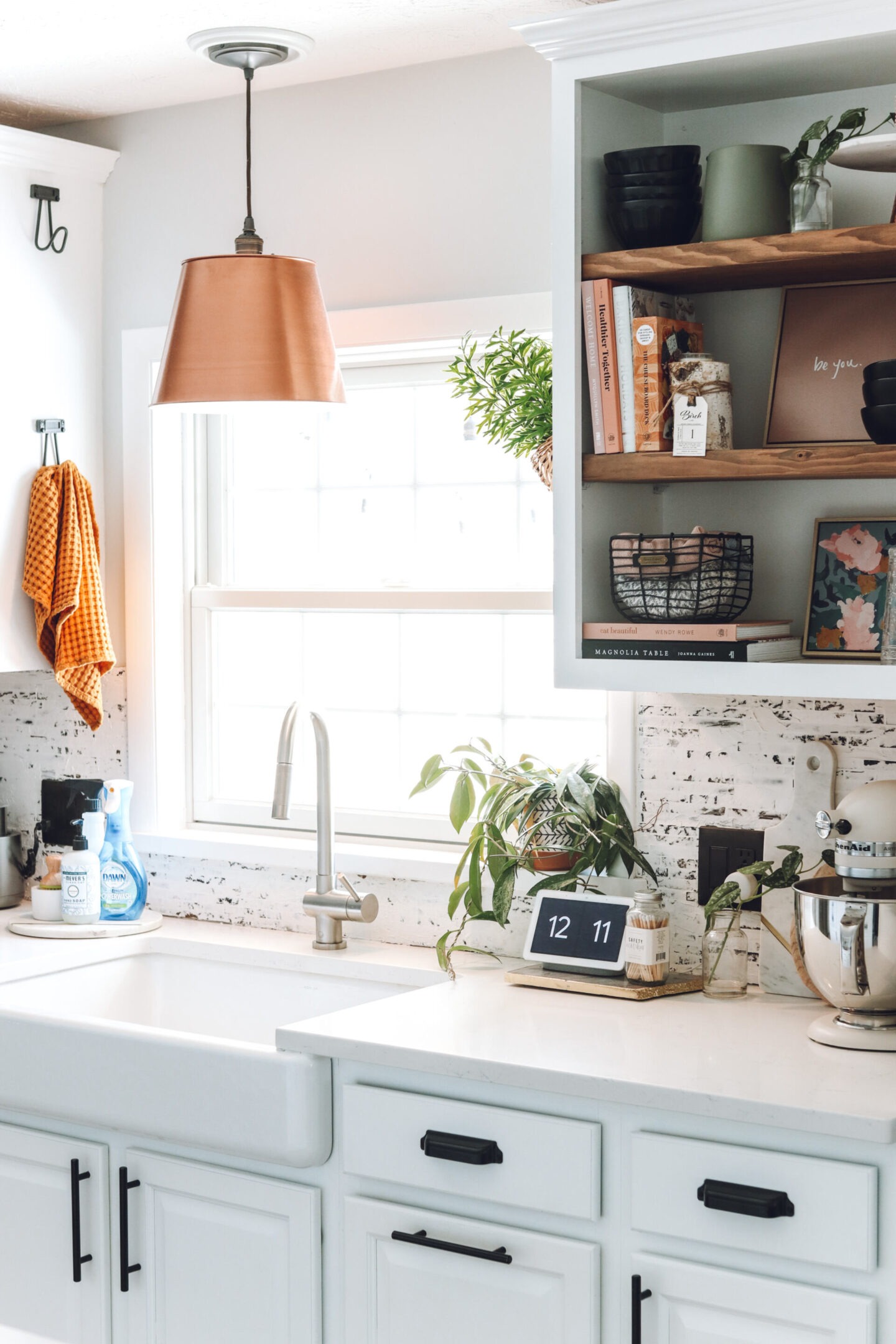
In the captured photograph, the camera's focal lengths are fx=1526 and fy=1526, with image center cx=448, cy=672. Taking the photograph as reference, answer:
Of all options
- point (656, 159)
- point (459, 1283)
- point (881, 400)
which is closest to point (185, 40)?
point (656, 159)

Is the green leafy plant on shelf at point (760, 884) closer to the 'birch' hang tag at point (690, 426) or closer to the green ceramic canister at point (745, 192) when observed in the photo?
the 'birch' hang tag at point (690, 426)

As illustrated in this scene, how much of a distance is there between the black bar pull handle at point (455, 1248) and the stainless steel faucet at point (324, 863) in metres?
0.77

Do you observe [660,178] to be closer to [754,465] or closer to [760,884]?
[754,465]

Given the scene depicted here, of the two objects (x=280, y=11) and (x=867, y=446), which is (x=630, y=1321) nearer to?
(x=867, y=446)

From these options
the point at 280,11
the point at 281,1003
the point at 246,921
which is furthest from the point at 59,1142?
the point at 280,11

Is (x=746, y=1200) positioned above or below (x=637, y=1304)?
above

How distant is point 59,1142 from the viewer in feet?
7.91

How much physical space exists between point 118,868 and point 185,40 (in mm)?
1566

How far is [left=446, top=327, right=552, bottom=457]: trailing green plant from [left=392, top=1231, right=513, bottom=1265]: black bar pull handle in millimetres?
1239

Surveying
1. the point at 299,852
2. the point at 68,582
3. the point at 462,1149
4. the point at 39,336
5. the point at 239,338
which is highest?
the point at 39,336

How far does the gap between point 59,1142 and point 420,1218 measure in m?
0.67

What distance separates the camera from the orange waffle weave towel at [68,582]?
120 inches

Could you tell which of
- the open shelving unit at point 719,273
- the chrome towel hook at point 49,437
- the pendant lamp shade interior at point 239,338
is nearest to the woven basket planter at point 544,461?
the open shelving unit at point 719,273

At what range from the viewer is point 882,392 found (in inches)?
82.6
